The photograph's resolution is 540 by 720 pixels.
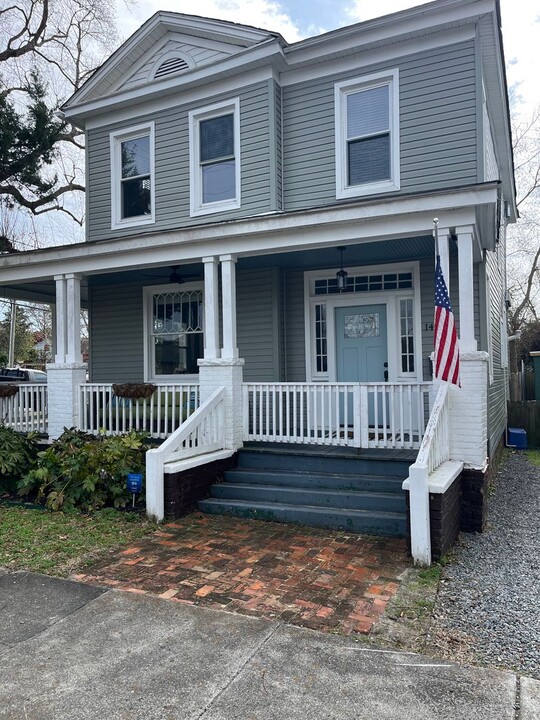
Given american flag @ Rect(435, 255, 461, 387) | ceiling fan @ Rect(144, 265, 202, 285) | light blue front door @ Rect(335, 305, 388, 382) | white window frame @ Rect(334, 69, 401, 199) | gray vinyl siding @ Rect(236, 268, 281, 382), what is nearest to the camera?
american flag @ Rect(435, 255, 461, 387)

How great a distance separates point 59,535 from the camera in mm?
5328

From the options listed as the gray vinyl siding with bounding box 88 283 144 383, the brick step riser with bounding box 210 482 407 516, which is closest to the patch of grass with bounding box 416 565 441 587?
the brick step riser with bounding box 210 482 407 516

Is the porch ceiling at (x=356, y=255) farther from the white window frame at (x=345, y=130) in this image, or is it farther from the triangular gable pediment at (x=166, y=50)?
the triangular gable pediment at (x=166, y=50)

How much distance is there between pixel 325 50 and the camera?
25.7 ft

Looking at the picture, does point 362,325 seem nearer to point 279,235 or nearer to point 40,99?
point 279,235

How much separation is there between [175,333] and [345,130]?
14.1 feet

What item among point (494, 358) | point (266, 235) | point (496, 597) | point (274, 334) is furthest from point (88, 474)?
point (494, 358)

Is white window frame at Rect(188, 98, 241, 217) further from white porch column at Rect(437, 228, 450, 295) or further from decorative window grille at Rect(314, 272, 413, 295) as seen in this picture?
white porch column at Rect(437, 228, 450, 295)

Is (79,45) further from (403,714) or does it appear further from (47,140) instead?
(403,714)

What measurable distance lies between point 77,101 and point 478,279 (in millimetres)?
7691

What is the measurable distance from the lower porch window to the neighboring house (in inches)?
1.2

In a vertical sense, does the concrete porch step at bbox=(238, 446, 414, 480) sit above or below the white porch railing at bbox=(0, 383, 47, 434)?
below

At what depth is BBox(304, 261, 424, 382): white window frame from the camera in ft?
25.5

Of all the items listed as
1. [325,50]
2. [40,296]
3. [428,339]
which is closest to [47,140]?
[40,296]
